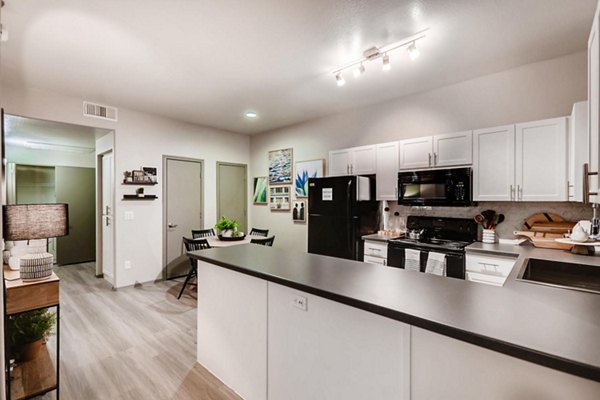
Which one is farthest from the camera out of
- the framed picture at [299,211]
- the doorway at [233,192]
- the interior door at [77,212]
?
the interior door at [77,212]

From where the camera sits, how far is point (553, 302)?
115 cm

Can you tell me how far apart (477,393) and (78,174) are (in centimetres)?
753

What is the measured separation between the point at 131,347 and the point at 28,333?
2.57 ft

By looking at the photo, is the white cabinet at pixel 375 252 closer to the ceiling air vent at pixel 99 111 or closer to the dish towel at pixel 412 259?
the dish towel at pixel 412 259

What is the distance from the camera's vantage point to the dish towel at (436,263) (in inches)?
113

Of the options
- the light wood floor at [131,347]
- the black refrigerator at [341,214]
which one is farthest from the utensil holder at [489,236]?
the light wood floor at [131,347]

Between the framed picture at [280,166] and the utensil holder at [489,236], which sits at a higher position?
the framed picture at [280,166]

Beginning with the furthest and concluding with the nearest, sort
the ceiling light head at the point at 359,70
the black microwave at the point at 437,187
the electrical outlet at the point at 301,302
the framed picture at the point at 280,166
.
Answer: the framed picture at the point at 280,166 → the black microwave at the point at 437,187 → the ceiling light head at the point at 359,70 → the electrical outlet at the point at 301,302

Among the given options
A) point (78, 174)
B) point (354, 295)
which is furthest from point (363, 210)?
point (78, 174)

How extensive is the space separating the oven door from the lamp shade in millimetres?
3026

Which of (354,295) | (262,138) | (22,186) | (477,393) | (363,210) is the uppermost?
(262,138)

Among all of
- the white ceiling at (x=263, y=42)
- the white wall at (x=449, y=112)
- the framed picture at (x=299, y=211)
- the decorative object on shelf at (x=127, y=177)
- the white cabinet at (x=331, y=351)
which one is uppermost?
the white ceiling at (x=263, y=42)

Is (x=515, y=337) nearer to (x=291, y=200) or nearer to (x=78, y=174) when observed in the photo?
(x=291, y=200)

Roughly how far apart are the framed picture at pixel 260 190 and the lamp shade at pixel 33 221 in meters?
3.88
